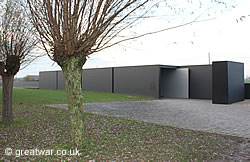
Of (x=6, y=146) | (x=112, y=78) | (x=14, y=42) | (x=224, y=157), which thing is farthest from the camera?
(x=112, y=78)

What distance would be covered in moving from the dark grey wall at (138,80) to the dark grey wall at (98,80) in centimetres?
105

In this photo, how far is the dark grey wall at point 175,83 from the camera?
1838 centimetres

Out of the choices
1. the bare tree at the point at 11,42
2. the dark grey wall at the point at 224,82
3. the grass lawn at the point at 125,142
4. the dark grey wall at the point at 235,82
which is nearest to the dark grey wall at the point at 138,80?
the dark grey wall at the point at 224,82

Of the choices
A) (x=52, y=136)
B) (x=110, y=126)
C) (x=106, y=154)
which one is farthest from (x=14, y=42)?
(x=106, y=154)

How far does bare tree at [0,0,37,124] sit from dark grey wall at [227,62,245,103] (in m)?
11.7

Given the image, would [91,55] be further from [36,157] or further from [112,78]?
[112,78]

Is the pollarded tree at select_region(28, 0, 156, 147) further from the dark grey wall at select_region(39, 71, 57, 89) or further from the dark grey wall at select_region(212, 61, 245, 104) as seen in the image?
the dark grey wall at select_region(39, 71, 57, 89)

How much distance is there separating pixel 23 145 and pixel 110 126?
244cm

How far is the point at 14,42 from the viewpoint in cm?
599

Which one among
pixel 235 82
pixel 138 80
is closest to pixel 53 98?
pixel 138 80

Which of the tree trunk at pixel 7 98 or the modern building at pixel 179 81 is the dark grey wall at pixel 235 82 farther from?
the tree trunk at pixel 7 98

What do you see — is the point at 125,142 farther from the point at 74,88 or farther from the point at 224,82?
the point at 224,82

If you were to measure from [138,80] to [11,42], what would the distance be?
537 inches

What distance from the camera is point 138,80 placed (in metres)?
18.9
